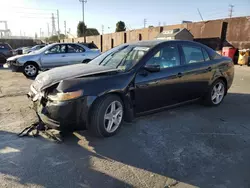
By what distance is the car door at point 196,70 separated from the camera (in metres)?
4.36

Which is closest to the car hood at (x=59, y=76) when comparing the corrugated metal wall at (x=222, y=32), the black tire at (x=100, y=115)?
the black tire at (x=100, y=115)

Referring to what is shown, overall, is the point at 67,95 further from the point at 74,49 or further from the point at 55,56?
the point at 74,49

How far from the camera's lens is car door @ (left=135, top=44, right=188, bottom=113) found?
3.69 m

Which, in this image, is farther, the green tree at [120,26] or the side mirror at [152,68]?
the green tree at [120,26]

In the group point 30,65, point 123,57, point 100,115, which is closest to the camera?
point 100,115

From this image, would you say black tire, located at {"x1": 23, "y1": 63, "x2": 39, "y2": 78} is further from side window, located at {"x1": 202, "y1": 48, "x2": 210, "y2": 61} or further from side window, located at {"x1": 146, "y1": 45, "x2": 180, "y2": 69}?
side window, located at {"x1": 202, "y1": 48, "x2": 210, "y2": 61}

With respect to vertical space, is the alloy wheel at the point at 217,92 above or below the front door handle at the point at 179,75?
below

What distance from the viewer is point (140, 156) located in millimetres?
2934

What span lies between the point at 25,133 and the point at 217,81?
14.0 ft

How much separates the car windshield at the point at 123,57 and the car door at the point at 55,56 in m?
5.74

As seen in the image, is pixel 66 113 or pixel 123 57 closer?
pixel 66 113

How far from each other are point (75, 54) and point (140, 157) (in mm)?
8111

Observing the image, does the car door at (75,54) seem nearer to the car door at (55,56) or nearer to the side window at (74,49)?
the side window at (74,49)

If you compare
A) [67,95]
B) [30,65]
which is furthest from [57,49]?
[67,95]
